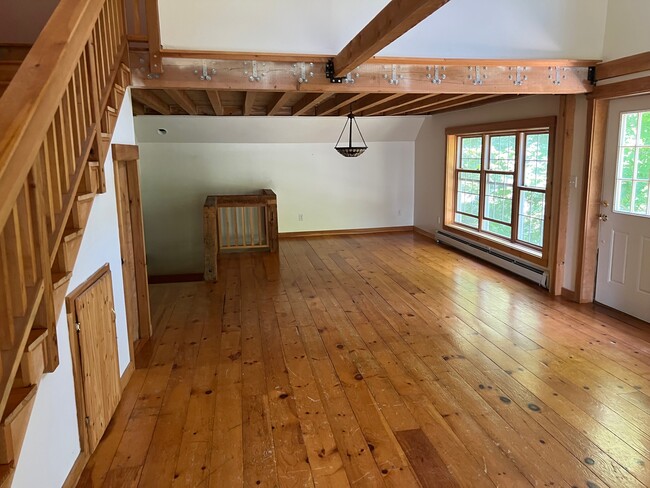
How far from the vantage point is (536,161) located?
5.47 meters

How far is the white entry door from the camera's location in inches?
160

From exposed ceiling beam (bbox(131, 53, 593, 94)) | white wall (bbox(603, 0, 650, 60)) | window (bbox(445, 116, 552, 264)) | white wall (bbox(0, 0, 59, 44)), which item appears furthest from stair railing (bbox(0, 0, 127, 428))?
window (bbox(445, 116, 552, 264))

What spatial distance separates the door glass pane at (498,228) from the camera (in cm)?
612

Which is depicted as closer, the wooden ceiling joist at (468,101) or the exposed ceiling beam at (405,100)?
the exposed ceiling beam at (405,100)

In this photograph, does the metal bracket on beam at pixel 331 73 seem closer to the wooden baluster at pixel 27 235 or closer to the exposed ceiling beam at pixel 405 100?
the exposed ceiling beam at pixel 405 100

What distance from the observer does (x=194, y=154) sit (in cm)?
783

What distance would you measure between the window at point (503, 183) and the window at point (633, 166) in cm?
81

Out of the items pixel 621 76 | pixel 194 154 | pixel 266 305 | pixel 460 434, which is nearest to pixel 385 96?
pixel 621 76

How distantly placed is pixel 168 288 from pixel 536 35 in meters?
4.67

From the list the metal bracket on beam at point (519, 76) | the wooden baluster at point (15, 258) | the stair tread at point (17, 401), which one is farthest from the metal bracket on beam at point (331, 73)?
the stair tread at point (17, 401)

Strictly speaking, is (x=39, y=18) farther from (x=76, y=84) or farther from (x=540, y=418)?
(x=540, y=418)

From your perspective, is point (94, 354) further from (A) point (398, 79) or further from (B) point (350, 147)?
(B) point (350, 147)

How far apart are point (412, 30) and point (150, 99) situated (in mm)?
2956

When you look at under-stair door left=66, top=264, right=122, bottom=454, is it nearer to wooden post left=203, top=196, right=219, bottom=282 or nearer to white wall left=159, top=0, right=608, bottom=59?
white wall left=159, top=0, right=608, bottom=59
